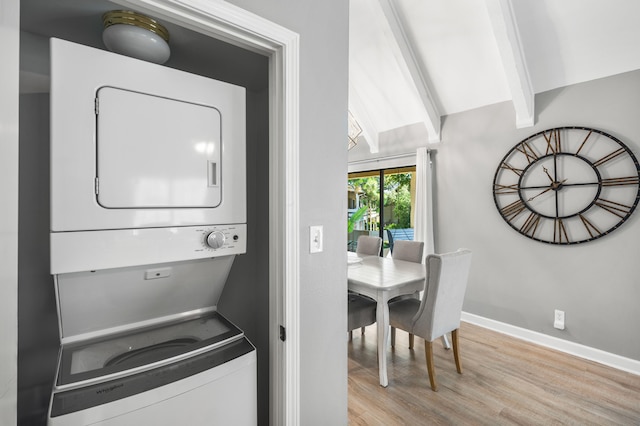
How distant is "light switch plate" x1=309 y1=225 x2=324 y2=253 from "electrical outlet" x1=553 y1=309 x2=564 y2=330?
9.37 feet

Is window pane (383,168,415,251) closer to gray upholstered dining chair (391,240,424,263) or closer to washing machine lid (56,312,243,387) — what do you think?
gray upholstered dining chair (391,240,424,263)

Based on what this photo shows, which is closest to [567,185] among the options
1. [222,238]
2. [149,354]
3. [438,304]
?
[438,304]

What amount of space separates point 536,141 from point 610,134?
52cm

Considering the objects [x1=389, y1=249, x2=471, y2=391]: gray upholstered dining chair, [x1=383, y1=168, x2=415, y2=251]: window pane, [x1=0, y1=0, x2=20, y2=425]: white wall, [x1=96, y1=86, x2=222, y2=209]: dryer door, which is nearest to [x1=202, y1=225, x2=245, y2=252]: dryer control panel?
[x1=96, y1=86, x2=222, y2=209]: dryer door

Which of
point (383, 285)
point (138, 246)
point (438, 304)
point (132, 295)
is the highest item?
point (138, 246)

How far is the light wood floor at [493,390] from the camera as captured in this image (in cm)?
186

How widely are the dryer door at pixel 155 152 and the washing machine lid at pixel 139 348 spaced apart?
0.51 metres

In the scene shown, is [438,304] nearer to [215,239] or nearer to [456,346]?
[456,346]

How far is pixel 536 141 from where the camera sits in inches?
114

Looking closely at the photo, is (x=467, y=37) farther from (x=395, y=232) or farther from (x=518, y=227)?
(x=395, y=232)

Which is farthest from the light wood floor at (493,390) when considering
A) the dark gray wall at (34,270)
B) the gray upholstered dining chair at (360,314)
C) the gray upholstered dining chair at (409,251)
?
the dark gray wall at (34,270)

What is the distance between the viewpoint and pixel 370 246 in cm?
356

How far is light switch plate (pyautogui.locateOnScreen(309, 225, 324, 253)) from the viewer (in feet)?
3.87

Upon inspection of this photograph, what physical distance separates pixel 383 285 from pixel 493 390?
3.54 ft
